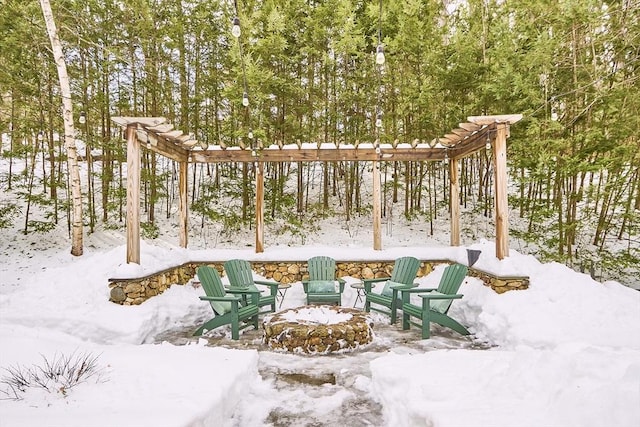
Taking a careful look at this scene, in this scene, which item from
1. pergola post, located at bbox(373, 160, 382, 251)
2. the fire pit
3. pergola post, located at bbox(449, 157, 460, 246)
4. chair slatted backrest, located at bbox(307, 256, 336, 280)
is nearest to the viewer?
the fire pit

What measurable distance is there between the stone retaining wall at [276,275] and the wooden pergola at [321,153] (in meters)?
0.41

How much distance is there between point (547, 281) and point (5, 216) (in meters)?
11.4

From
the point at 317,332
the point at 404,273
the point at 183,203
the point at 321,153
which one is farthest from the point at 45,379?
the point at 321,153

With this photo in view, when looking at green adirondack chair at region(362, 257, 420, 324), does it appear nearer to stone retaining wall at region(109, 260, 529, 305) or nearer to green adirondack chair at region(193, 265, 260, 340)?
stone retaining wall at region(109, 260, 529, 305)

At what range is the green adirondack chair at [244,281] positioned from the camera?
5168 mm

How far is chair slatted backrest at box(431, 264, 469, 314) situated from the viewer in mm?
4515

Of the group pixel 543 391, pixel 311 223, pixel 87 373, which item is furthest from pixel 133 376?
pixel 311 223

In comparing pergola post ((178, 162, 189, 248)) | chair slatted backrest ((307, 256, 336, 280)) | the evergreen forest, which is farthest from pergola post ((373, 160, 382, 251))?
pergola post ((178, 162, 189, 248))

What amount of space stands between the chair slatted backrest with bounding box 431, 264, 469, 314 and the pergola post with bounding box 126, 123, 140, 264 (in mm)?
3965

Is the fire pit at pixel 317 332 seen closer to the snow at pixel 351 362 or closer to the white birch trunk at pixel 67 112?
the snow at pixel 351 362

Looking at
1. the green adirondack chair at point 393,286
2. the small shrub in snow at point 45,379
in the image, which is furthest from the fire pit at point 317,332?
the small shrub in snow at point 45,379

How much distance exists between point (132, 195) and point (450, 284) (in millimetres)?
4365

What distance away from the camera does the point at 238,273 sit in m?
5.42

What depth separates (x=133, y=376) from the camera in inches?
94.5
